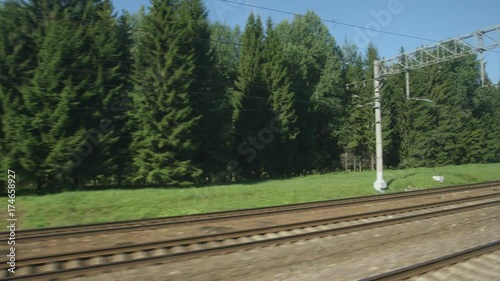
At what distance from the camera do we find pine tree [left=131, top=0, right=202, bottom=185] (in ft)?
86.6

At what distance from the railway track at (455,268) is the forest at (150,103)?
66.7 feet

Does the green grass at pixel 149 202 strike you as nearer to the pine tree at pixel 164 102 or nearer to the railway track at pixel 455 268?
the pine tree at pixel 164 102

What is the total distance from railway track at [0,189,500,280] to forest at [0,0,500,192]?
1564 cm

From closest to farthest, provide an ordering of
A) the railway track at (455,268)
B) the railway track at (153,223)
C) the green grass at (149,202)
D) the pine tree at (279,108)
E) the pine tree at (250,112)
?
the railway track at (455,268)
the railway track at (153,223)
the green grass at (149,202)
the pine tree at (250,112)
the pine tree at (279,108)

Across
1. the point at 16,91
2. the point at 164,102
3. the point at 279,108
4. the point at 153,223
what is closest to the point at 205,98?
the point at 164,102

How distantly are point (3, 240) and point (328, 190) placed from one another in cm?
1679

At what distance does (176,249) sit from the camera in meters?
9.79

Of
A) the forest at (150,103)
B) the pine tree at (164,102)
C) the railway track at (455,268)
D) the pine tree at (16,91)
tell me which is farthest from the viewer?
the pine tree at (164,102)

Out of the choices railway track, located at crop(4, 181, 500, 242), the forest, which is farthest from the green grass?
the forest

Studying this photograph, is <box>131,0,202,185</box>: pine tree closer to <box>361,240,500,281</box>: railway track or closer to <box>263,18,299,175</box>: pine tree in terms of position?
<box>263,18,299,175</box>: pine tree

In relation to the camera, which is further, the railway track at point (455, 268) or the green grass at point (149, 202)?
the green grass at point (149, 202)

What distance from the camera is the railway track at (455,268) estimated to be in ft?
23.3

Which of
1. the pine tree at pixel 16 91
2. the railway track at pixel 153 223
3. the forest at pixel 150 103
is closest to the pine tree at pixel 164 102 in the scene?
the forest at pixel 150 103

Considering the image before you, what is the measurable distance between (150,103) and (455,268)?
23.1 metres
